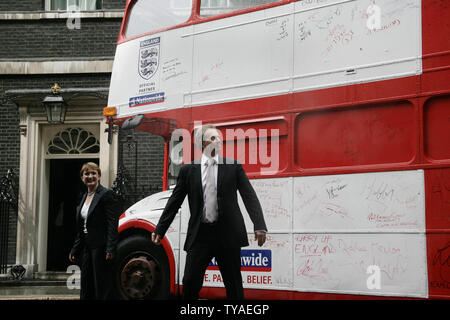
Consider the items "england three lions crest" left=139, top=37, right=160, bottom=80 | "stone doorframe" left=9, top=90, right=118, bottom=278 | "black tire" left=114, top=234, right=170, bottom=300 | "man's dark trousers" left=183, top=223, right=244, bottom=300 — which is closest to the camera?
"man's dark trousers" left=183, top=223, right=244, bottom=300

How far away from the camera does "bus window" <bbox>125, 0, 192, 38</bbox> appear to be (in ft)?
26.9

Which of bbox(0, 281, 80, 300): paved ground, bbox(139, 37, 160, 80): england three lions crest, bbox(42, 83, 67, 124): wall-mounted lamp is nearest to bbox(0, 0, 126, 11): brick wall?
bbox(42, 83, 67, 124): wall-mounted lamp

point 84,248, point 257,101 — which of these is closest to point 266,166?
point 257,101

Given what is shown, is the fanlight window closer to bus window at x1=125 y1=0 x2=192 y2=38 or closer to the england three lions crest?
bus window at x1=125 y1=0 x2=192 y2=38

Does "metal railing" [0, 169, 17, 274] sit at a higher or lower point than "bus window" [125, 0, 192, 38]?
lower

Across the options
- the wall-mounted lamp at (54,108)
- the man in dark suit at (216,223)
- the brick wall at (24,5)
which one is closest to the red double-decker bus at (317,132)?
the man in dark suit at (216,223)

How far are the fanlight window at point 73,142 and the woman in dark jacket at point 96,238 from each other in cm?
752

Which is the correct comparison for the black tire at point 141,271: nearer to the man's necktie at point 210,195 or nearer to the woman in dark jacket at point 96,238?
the woman in dark jacket at point 96,238

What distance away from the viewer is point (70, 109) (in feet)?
45.7

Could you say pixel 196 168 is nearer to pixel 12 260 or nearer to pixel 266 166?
pixel 266 166

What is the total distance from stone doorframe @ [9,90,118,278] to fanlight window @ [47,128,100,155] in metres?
0.13

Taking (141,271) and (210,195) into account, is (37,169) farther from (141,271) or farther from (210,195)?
(210,195)

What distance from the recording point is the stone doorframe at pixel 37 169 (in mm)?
13531
